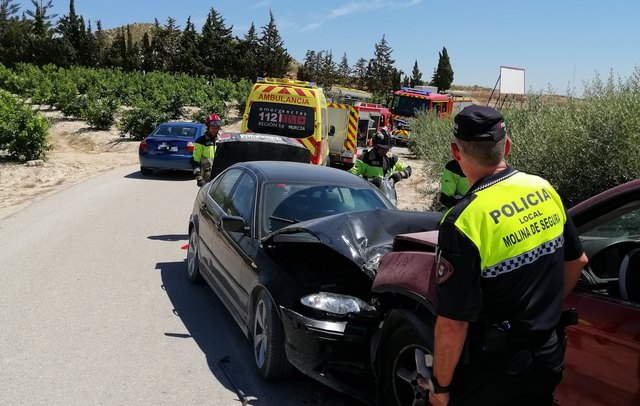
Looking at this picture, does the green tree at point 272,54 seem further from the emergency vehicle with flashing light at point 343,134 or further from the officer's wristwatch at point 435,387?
the officer's wristwatch at point 435,387

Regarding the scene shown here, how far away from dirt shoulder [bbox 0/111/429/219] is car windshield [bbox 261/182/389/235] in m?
7.34

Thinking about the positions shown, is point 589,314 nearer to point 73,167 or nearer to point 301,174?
point 301,174

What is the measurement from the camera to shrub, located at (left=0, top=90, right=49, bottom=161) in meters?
17.7

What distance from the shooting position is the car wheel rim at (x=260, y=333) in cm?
437

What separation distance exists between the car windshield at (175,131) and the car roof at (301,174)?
10783mm

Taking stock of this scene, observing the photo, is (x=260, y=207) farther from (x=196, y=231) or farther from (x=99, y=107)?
(x=99, y=107)

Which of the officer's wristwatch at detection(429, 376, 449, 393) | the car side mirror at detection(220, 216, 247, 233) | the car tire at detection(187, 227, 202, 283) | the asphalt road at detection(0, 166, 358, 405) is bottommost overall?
the asphalt road at detection(0, 166, 358, 405)

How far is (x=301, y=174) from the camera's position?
5.91 m

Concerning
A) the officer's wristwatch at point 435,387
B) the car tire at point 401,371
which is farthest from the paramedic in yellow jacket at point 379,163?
the officer's wristwatch at point 435,387

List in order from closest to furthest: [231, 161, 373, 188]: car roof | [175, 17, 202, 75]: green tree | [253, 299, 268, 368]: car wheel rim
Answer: [253, 299, 268, 368]: car wheel rim
[231, 161, 373, 188]: car roof
[175, 17, 202, 75]: green tree

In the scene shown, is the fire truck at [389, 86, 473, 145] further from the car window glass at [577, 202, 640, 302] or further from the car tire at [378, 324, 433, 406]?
the car tire at [378, 324, 433, 406]

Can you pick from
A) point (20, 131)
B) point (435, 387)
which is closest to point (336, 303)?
point (435, 387)

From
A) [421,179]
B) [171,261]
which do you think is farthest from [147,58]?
[171,261]

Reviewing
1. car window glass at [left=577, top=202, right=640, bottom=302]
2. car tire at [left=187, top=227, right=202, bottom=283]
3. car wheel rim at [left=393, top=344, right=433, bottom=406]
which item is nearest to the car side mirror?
car tire at [left=187, top=227, right=202, bottom=283]
